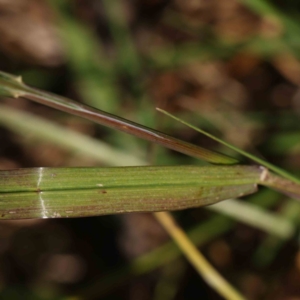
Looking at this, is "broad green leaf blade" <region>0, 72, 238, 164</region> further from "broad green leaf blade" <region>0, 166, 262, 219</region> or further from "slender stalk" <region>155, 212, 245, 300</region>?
"slender stalk" <region>155, 212, 245, 300</region>

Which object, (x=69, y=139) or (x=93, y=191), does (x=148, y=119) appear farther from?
(x=93, y=191)

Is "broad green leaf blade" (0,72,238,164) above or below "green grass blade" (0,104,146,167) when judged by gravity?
above

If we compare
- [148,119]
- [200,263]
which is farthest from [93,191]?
[148,119]

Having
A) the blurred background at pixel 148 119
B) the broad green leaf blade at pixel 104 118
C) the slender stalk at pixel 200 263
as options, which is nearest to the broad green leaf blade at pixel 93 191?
the broad green leaf blade at pixel 104 118

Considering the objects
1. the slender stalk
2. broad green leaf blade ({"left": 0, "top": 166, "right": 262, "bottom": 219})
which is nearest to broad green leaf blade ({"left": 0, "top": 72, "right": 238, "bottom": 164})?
broad green leaf blade ({"left": 0, "top": 166, "right": 262, "bottom": 219})

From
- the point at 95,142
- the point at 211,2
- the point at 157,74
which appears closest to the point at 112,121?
the point at 95,142

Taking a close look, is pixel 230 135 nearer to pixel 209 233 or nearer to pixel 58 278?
pixel 209 233

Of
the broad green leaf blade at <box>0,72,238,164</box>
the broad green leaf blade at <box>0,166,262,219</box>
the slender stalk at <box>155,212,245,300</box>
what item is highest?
the broad green leaf blade at <box>0,72,238,164</box>
